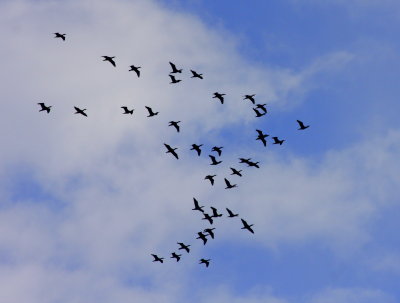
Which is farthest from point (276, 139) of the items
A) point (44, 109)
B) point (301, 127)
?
point (44, 109)

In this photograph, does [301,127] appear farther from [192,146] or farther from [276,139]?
[192,146]

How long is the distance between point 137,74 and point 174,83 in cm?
480

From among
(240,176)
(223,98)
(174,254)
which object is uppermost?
(223,98)

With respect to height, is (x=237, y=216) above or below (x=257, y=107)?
below

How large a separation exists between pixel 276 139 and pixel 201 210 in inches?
513

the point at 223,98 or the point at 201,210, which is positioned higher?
the point at 223,98

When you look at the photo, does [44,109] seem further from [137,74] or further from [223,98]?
[223,98]

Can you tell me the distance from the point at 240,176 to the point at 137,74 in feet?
60.5

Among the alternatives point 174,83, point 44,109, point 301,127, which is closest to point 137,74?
point 174,83

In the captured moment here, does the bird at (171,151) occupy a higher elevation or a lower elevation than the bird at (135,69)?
lower

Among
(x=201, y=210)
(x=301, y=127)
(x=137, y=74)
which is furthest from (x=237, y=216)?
(x=137, y=74)

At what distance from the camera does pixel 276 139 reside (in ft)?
415

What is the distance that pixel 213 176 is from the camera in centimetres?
12781

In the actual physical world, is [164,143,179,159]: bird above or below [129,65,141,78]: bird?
below
